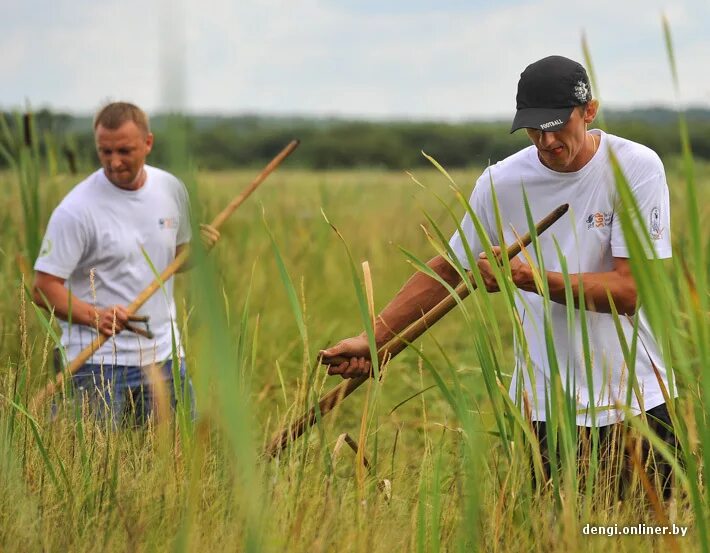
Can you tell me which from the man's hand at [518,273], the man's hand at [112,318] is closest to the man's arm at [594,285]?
the man's hand at [518,273]

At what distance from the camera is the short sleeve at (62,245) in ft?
11.9

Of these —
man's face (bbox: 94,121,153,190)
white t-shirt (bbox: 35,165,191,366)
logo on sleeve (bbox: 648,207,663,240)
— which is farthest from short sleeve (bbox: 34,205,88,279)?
logo on sleeve (bbox: 648,207,663,240)

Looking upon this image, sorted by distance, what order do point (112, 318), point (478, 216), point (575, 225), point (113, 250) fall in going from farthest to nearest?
point (113, 250)
point (112, 318)
point (478, 216)
point (575, 225)

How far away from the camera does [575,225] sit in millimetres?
2385

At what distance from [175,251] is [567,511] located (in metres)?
2.59

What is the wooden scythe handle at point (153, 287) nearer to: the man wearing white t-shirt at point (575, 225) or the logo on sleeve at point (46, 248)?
the logo on sleeve at point (46, 248)

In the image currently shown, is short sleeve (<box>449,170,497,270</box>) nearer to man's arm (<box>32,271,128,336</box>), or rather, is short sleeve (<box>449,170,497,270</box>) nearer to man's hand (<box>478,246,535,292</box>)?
man's hand (<box>478,246,535,292</box>)

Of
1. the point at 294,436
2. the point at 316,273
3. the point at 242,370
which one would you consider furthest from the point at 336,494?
the point at 316,273

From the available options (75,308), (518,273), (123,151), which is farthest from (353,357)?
(123,151)

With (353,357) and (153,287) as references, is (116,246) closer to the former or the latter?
(153,287)

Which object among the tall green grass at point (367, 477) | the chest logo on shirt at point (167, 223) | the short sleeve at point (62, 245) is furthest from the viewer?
the chest logo on shirt at point (167, 223)

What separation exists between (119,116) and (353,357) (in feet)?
5.60

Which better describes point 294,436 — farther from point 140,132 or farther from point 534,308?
point 140,132

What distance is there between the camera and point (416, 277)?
2697mm
